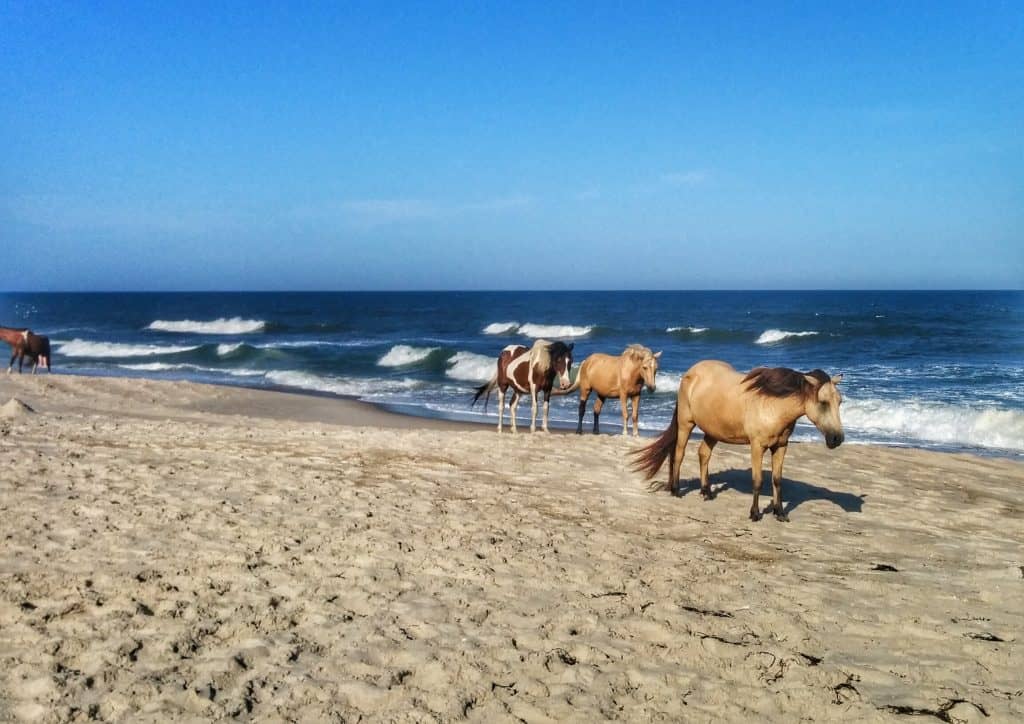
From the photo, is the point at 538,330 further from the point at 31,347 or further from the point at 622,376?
the point at 622,376

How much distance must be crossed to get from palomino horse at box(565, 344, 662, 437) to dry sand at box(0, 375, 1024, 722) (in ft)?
11.0

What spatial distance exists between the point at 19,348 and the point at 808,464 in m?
21.0

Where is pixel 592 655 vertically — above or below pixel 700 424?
below

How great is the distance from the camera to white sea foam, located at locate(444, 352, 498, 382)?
2750cm

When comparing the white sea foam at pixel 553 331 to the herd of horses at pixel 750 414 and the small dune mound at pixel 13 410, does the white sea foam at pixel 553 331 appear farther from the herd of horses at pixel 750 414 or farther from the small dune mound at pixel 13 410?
the herd of horses at pixel 750 414

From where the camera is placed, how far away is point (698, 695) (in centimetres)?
369

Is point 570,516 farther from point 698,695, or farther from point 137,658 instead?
point 137,658

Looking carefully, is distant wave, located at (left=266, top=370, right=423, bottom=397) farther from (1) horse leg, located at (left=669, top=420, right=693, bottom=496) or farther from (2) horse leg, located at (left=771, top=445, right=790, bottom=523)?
(2) horse leg, located at (left=771, top=445, right=790, bottom=523)

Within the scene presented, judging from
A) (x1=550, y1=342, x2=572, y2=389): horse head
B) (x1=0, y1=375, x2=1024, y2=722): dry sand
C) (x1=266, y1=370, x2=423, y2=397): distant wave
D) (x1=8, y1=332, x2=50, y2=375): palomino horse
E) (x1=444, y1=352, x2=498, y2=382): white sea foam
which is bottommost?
(x1=266, y1=370, x2=423, y2=397): distant wave

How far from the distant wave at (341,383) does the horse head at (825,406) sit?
16465mm

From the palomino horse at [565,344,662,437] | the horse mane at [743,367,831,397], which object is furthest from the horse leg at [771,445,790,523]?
the palomino horse at [565,344,662,437]

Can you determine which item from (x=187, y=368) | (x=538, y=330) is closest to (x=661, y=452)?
(x=187, y=368)

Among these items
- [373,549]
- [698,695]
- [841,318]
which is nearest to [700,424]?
[373,549]

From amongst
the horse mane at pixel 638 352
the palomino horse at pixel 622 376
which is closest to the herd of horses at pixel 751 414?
the palomino horse at pixel 622 376
